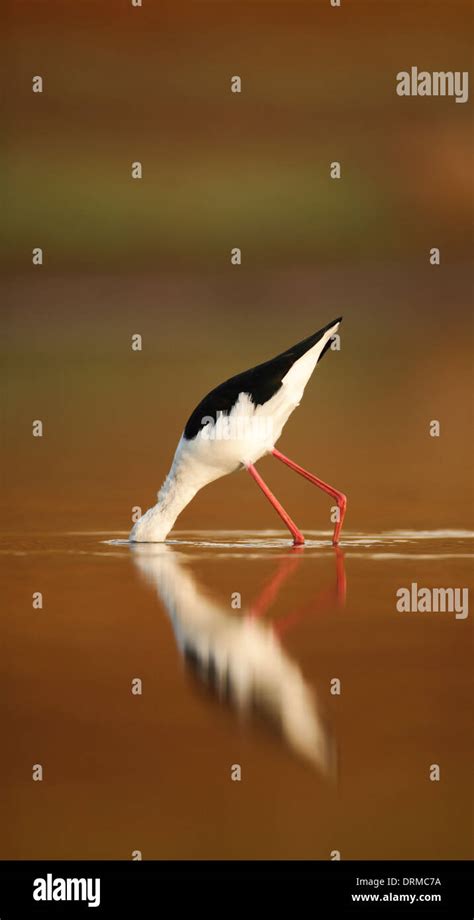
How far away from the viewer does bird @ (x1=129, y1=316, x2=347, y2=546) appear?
11867mm

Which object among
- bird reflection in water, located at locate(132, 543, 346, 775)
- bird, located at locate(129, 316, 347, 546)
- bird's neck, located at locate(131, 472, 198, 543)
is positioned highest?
bird, located at locate(129, 316, 347, 546)

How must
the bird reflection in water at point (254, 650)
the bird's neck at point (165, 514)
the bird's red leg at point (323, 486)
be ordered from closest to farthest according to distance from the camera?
the bird reflection in water at point (254, 650)
the bird's neck at point (165, 514)
the bird's red leg at point (323, 486)

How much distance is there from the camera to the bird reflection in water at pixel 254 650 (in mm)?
6891

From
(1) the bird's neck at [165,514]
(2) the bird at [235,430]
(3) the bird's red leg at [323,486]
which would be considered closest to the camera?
(2) the bird at [235,430]

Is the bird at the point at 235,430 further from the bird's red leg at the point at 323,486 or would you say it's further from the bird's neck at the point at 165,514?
the bird's red leg at the point at 323,486

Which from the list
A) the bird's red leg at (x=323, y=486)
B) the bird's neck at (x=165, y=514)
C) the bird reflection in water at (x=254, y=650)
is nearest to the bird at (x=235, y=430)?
the bird's neck at (x=165, y=514)

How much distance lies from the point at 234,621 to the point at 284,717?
182cm

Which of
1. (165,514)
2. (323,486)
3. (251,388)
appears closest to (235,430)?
(251,388)

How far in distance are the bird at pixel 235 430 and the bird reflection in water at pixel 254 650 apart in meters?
1.23

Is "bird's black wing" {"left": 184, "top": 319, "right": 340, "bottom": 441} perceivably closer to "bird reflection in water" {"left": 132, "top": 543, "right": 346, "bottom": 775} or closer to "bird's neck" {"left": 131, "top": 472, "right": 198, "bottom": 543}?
"bird's neck" {"left": 131, "top": 472, "right": 198, "bottom": 543}

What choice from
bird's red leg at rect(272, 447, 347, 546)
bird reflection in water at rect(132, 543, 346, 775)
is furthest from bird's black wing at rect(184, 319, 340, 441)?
bird reflection in water at rect(132, 543, 346, 775)

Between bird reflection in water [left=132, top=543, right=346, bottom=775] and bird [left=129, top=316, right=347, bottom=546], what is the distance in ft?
4.03

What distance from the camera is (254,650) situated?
807 centimetres

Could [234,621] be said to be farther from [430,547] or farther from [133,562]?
[430,547]
